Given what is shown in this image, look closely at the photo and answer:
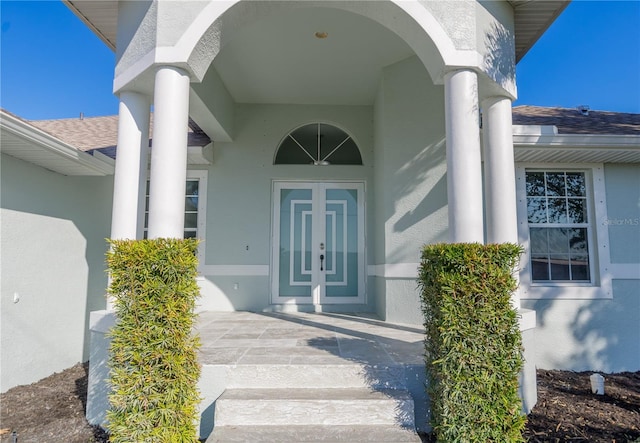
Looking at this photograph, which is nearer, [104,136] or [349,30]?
[349,30]

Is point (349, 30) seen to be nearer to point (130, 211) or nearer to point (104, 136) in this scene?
point (130, 211)

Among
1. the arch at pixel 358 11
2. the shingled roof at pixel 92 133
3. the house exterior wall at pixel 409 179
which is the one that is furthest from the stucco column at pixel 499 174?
the shingled roof at pixel 92 133

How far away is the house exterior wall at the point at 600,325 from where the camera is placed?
6.53m

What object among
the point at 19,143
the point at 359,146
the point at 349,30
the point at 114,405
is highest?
the point at 349,30

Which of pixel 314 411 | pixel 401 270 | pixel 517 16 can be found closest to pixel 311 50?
pixel 517 16

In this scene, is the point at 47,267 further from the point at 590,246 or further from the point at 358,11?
the point at 590,246

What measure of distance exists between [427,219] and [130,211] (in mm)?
4440

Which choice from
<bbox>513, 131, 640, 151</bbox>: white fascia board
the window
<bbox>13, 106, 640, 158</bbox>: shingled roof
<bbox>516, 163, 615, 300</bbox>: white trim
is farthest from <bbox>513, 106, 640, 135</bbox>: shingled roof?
the window

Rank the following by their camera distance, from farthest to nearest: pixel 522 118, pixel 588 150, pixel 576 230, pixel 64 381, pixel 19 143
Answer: pixel 522 118
pixel 576 230
pixel 588 150
pixel 64 381
pixel 19 143

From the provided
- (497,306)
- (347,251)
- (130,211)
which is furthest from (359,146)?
(497,306)

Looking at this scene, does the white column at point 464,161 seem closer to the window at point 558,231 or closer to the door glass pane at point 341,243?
the window at point 558,231

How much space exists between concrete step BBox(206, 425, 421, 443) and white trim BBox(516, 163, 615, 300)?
14.0 ft

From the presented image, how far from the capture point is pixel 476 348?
3.20 m

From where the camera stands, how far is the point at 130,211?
4.54 meters
